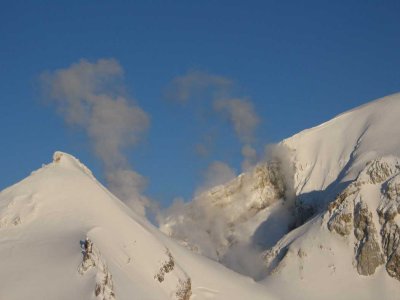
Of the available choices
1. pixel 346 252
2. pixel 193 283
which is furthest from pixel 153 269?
pixel 346 252

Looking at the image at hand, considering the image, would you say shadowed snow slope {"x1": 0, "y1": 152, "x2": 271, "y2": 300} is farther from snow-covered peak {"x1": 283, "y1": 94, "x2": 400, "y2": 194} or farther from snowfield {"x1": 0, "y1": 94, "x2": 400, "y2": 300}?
snow-covered peak {"x1": 283, "y1": 94, "x2": 400, "y2": 194}

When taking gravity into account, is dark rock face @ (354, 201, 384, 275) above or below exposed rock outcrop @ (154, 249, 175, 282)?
above

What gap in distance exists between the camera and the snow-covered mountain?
117 metres

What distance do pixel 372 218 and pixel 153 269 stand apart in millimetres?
36507

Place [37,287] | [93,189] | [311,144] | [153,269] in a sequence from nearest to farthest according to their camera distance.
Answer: [37,287]
[153,269]
[93,189]
[311,144]

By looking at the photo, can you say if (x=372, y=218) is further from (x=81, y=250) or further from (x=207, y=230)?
(x=207, y=230)

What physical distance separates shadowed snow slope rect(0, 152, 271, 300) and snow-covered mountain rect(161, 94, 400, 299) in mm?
12388

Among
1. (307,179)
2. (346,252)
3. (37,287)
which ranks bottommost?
(37,287)

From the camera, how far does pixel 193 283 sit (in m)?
105

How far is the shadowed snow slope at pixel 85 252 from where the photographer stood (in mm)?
86875

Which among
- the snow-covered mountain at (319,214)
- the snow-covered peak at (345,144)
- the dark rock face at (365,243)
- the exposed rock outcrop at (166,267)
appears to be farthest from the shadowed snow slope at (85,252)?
the snow-covered peak at (345,144)

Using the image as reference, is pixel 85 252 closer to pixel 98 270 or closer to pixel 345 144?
pixel 98 270

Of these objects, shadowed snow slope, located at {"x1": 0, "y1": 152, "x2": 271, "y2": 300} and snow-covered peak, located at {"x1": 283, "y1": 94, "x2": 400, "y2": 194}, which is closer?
shadowed snow slope, located at {"x1": 0, "y1": 152, "x2": 271, "y2": 300}

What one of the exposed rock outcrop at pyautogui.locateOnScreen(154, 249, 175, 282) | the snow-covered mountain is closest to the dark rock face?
the snow-covered mountain
